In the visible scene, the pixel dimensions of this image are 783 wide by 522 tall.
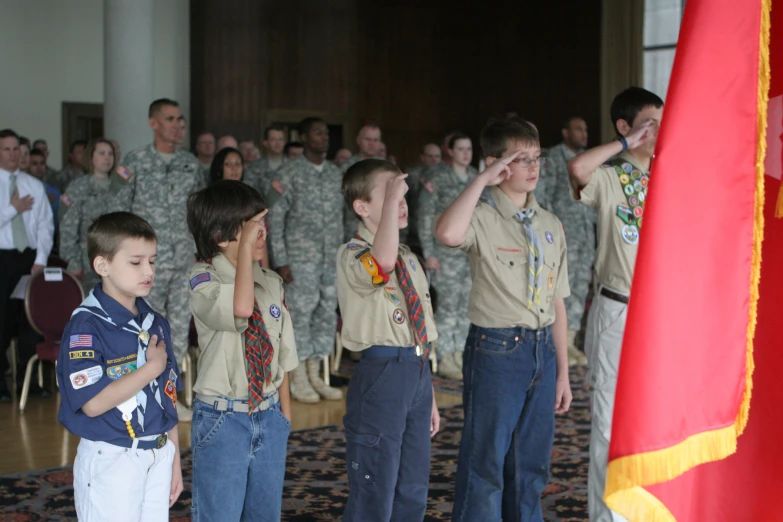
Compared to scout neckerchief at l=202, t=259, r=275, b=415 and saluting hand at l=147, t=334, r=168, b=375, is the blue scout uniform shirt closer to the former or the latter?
saluting hand at l=147, t=334, r=168, b=375

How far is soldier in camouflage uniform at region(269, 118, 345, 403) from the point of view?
5926mm

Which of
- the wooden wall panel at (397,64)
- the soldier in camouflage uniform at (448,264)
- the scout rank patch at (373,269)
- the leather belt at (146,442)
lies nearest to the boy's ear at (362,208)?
the scout rank patch at (373,269)

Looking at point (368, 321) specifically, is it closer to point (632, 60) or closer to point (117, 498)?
point (117, 498)

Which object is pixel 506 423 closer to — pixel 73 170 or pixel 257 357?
pixel 257 357

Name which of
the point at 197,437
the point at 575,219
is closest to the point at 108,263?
the point at 197,437

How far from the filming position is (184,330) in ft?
17.6

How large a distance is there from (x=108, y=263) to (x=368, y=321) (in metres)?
0.72

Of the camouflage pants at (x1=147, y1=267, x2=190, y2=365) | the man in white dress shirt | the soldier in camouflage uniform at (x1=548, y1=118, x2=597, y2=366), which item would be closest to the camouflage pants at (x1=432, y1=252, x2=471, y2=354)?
the soldier in camouflage uniform at (x1=548, y1=118, x2=597, y2=366)

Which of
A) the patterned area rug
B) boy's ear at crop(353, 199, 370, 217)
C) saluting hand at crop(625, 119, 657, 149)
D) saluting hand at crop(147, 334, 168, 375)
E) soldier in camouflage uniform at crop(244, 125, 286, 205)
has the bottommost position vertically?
the patterned area rug

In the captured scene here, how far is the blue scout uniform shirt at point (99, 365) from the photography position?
2213mm

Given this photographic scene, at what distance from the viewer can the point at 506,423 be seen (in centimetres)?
281

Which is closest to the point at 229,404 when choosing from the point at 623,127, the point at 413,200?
the point at 623,127

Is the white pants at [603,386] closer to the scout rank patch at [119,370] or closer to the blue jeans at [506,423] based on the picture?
the blue jeans at [506,423]

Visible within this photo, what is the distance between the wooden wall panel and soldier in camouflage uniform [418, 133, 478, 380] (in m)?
4.92
